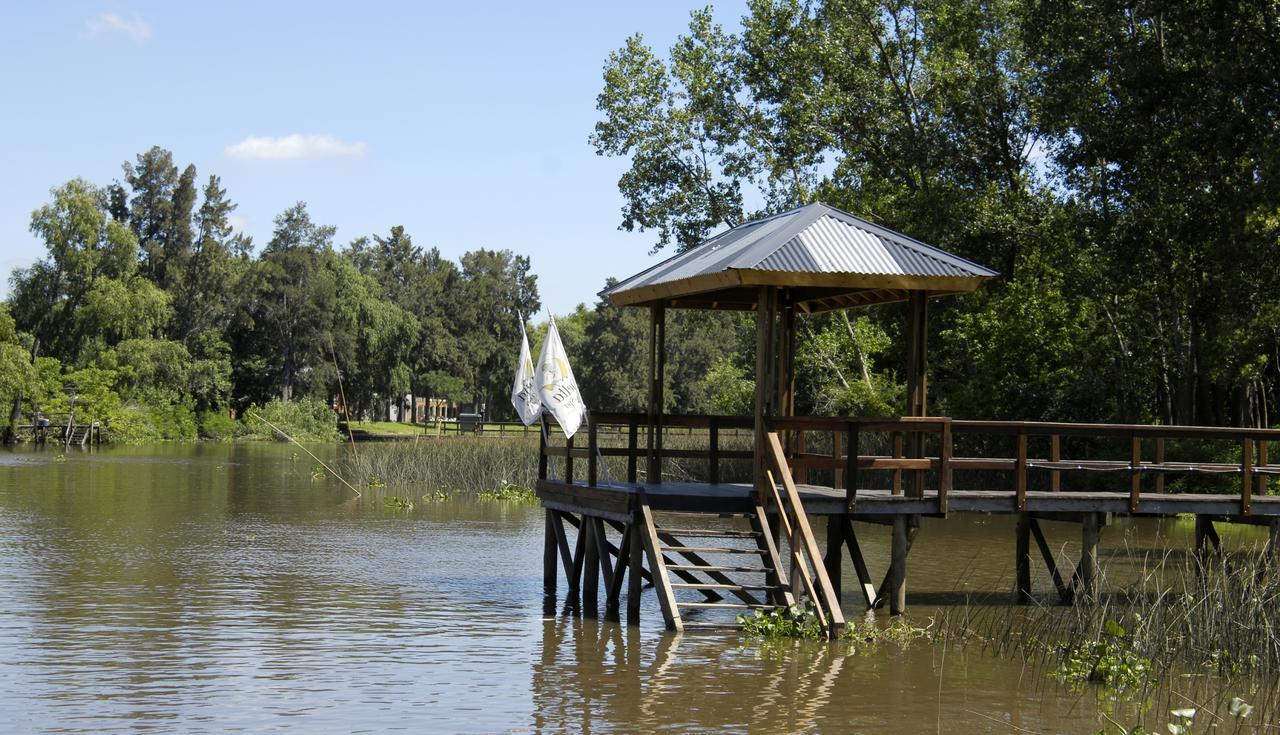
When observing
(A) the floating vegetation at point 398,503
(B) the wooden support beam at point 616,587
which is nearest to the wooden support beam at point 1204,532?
(B) the wooden support beam at point 616,587

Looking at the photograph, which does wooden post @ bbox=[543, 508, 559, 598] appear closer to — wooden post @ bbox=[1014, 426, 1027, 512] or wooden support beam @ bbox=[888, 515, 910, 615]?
wooden support beam @ bbox=[888, 515, 910, 615]

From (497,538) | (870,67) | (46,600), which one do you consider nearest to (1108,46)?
(870,67)

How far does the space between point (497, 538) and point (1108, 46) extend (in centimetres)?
1602

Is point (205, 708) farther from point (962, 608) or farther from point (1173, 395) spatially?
point (1173, 395)

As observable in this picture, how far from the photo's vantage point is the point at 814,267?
14.6 meters

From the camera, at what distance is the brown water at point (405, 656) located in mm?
10930

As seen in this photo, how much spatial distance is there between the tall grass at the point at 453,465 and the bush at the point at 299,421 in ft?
113

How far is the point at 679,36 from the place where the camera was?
42219mm

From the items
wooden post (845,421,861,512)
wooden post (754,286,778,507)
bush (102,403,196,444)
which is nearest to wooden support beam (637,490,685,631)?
wooden post (754,286,778,507)

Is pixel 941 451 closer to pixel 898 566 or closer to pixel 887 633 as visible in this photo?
pixel 898 566

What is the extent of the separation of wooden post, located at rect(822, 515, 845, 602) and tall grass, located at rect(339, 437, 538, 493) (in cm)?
1844

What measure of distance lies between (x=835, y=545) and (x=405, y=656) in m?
5.66

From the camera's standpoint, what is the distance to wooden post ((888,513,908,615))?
1548 centimetres

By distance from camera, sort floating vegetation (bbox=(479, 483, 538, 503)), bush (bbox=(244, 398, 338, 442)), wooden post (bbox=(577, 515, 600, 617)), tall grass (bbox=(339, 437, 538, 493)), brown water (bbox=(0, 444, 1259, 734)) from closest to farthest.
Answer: brown water (bbox=(0, 444, 1259, 734))
wooden post (bbox=(577, 515, 600, 617))
floating vegetation (bbox=(479, 483, 538, 503))
tall grass (bbox=(339, 437, 538, 493))
bush (bbox=(244, 398, 338, 442))
